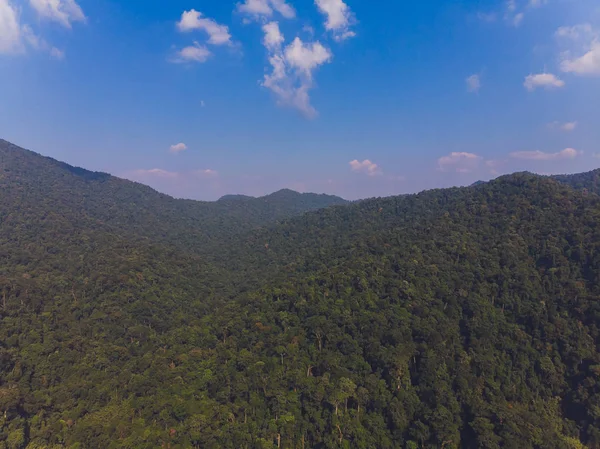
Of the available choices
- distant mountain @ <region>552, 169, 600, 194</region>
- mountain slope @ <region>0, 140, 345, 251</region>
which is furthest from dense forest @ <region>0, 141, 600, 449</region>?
mountain slope @ <region>0, 140, 345, 251</region>

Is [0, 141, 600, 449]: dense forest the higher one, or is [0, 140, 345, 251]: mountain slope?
[0, 140, 345, 251]: mountain slope

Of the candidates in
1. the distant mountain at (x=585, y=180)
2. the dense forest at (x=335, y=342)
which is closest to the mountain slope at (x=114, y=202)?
the dense forest at (x=335, y=342)

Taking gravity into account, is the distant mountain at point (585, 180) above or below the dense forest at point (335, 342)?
above

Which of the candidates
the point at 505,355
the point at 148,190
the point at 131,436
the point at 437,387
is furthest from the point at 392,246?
the point at 148,190

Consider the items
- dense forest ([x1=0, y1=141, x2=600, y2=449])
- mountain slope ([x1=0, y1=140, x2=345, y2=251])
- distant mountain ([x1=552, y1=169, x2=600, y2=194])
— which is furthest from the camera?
mountain slope ([x1=0, y1=140, x2=345, y2=251])

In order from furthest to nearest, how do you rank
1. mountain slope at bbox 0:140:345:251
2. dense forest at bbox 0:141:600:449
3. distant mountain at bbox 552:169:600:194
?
mountain slope at bbox 0:140:345:251 → distant mountain at bbox 552:169:600:194 → dense forest at bbox 0:141:600:449

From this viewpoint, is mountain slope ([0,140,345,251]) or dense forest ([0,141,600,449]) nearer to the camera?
dense forest ([0,141,600,449])

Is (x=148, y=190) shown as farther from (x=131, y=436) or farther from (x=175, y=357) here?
(x=131, y=436)

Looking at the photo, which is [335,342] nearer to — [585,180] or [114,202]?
[585,180]

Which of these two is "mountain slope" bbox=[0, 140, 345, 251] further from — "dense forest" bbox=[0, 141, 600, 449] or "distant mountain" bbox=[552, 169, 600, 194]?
"distant mountain" bbox=[552, 169, 600, 194]

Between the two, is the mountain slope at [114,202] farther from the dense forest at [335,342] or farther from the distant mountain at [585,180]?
the distant mountain at [585,180]
